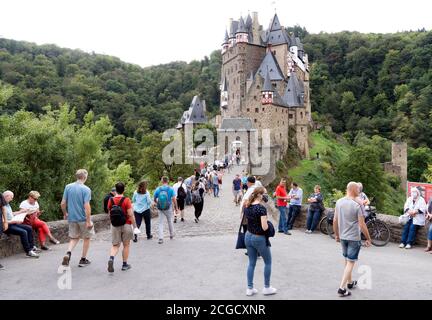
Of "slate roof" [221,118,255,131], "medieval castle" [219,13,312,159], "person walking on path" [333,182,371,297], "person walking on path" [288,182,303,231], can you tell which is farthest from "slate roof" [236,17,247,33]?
"person walking on path" [333,182,371,297]

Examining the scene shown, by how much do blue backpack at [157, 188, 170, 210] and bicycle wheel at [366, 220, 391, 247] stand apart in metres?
4.97

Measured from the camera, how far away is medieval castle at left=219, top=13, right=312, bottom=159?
57.2m

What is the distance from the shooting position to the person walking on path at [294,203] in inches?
481

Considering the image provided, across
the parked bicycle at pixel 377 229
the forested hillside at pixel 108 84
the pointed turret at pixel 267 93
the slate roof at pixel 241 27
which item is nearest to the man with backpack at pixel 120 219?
the parked bicycle at pixel 377 229

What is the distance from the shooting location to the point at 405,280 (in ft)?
22.1

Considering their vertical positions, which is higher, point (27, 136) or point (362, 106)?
point (362, 106)

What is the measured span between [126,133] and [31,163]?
7610 centimetres

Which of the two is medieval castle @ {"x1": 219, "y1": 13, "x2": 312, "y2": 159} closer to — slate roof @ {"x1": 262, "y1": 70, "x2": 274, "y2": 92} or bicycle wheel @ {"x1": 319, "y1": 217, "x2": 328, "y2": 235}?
slate roof @ {"x1": 262, "y1": 70, "x2": 274, "y2": 92}

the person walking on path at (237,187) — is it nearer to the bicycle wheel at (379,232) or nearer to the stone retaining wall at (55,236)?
the stone retaining wall at (55,236)

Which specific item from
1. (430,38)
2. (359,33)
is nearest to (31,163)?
(430,38)

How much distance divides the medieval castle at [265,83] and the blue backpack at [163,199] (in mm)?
44111

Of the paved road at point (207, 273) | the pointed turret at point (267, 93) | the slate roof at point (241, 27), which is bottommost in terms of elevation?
the paved road at point (207, 273)

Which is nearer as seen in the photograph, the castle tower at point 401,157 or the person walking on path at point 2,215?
the person walking on path at point 2,215
